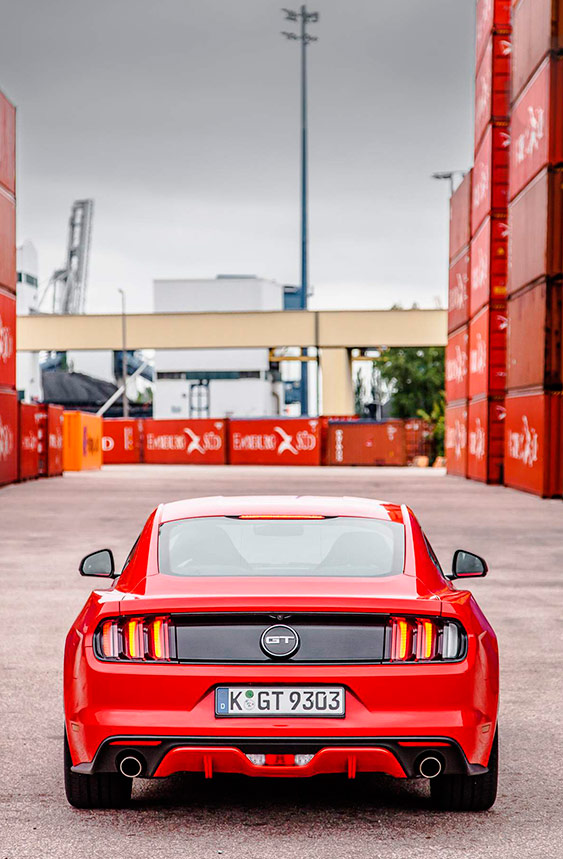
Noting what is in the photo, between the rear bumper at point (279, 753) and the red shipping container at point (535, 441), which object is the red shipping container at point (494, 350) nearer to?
the red shipping container at point (535, 441)

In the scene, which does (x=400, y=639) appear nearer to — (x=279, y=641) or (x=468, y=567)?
(x=279, y=641)

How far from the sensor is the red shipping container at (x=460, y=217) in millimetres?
38219

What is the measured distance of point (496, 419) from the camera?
110 ft

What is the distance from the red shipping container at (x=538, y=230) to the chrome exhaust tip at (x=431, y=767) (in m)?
22.7

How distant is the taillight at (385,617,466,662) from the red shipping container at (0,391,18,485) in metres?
27.4

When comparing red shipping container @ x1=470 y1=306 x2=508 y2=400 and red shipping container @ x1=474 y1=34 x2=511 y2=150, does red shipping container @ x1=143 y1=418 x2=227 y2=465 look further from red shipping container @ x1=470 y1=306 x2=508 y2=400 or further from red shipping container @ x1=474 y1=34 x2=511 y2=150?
red shipping container @ x1=474 y1=34 x2=511 y2=150

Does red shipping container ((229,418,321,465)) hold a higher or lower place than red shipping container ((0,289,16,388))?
lower

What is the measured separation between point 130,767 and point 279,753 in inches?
20.8

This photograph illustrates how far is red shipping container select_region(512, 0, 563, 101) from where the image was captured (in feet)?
84.8

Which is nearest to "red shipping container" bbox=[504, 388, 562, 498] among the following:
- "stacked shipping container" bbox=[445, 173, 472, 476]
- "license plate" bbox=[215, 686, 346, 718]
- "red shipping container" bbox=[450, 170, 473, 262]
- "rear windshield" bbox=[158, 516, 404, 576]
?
"stacked shipping container" bbox=[445, 173, 472, 476]

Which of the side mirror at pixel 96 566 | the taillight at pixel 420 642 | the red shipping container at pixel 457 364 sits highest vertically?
the red shipping container at pixel 457 364

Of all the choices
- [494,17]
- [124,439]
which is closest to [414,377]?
[124,439]

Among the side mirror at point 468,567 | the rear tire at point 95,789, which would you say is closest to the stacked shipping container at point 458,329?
the side mirror at point 468,567

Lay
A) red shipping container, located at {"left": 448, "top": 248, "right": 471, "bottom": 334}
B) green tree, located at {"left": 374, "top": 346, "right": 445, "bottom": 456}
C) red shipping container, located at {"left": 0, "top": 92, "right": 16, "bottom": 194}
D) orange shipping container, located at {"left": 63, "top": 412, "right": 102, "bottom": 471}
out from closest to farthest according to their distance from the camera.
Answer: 1. red shipping container, located at {"left": 0, "top": 92, "right": 16, "bottom": 194}
2. red shipping container, located at {"left": 448, "top": 248, "right": 471, "bottom": 334}
3. orange shipping container, located at {"left": 63, "top": 412, "right": 102, "bottom": 471}
4. green tree, located at {"left": 374, "top": 346, "right": 445, "bottom": 456}
